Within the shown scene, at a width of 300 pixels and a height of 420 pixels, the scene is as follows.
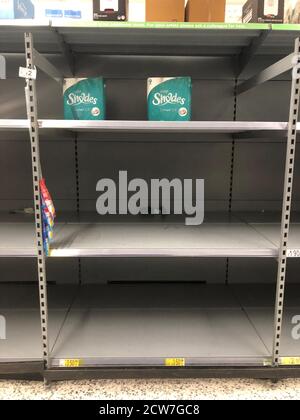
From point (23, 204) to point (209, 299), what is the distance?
4.24ft

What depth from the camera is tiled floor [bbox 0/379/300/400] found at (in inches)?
58.9

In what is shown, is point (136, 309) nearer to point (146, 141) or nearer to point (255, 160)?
point (146, 141)

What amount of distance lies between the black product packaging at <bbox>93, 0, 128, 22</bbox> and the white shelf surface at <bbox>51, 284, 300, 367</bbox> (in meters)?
1.48

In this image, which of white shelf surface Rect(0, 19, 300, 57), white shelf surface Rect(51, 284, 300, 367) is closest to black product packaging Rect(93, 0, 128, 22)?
white shelf surface Rect(0, 19, 300, 57)

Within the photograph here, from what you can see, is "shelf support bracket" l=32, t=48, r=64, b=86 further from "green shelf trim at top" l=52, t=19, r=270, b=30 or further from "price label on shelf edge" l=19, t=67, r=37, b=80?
"green shelf trim at top" l=52, t=19, r=270, b=30

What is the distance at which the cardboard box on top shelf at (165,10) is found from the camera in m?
1.53

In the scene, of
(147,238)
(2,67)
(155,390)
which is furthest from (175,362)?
(2,67)

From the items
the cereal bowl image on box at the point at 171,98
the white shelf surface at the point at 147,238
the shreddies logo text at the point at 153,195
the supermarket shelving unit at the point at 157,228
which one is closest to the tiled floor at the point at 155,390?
the supermarket shelving unit at the point at 157,228

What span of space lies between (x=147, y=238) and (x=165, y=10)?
41.1 inches

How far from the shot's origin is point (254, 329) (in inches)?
69.7

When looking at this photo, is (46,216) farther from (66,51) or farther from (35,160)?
(66,51)

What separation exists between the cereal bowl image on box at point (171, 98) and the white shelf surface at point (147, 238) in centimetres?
56

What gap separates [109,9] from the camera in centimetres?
150

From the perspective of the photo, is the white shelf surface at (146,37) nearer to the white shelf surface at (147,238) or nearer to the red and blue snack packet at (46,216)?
the red and blue snack packet at (46,216)
